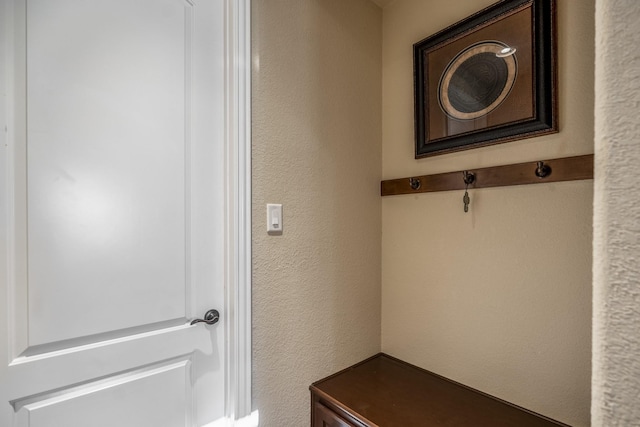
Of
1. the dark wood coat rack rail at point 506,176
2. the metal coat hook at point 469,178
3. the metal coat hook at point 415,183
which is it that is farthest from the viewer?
the metal coat hook at point 415,183

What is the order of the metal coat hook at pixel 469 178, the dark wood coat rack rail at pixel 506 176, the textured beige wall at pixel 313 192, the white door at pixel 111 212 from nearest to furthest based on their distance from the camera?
the white door at pixel 111 212 → the dark wood coat rack rail at pixel 506 176 → the textured beige wall at pixel 313 192 → the metal coat hook at pixel 469 178

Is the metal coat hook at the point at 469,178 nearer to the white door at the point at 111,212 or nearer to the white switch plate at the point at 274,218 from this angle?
the white switch plate at the point at 274,218

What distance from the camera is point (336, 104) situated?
1.44 metres

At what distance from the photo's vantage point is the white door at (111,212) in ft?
2.56

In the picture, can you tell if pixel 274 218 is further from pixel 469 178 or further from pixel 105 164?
pixel 469 178

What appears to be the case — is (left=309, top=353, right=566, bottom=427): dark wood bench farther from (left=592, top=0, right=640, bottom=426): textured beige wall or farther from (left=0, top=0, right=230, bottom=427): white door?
(left=592, top=0, right=640, bottom=426): textured beige wall

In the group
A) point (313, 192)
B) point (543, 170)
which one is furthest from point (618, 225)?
point (313, 192)

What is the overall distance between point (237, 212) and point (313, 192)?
A: 386 mm

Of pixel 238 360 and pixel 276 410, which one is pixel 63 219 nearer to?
pixel 238 360

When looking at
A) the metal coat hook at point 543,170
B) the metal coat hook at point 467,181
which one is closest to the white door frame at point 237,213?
the metal coat hook at point 467,181

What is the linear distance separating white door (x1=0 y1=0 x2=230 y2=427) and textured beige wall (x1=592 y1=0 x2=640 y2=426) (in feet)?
3.45

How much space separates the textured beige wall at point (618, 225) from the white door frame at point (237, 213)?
3.22 feet

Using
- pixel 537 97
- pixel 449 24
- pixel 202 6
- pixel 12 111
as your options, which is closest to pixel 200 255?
pixel 12 111

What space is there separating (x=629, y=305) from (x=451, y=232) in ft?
3.57
